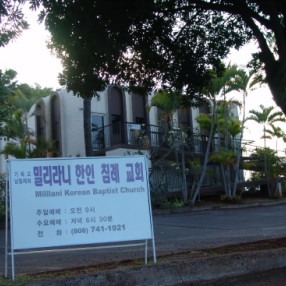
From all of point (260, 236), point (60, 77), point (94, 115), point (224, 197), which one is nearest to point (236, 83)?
point (224, 197)

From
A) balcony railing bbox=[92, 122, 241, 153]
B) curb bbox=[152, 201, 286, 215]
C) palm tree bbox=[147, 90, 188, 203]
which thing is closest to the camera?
curb bbox=[152, 201, 286, 215]

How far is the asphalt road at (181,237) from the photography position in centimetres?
702

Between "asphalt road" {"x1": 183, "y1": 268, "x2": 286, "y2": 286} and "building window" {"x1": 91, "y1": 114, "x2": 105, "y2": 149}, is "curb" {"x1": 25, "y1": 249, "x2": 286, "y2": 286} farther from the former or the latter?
"building window" {"x1": 91, "y1": 114, "x2": 105, "y2": 149}

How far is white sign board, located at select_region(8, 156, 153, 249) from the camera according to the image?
17.7 ft

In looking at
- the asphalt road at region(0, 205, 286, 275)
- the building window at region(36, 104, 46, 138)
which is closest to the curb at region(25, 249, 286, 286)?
the asphalt road at region(0, 205, 286, 275)

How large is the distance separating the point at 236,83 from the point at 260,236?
10086 millimetres

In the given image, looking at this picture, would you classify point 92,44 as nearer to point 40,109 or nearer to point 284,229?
point 284,229

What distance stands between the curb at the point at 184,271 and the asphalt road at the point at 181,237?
1153 mm

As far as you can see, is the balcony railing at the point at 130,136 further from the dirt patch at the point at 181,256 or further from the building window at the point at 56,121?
the dirt patch at the point at 181,256

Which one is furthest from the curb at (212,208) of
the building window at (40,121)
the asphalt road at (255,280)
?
the asphalt road at (255,280)

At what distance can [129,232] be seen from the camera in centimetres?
576

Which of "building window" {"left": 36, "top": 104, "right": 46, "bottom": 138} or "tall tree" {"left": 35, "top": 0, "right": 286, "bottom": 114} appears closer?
"tall tree" {"left": 35, "top": 0, "right": 286, "bottom": 114}

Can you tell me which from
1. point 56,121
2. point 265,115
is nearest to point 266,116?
point 265,115

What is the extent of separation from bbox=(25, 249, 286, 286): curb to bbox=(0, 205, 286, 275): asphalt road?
1.15 metres
